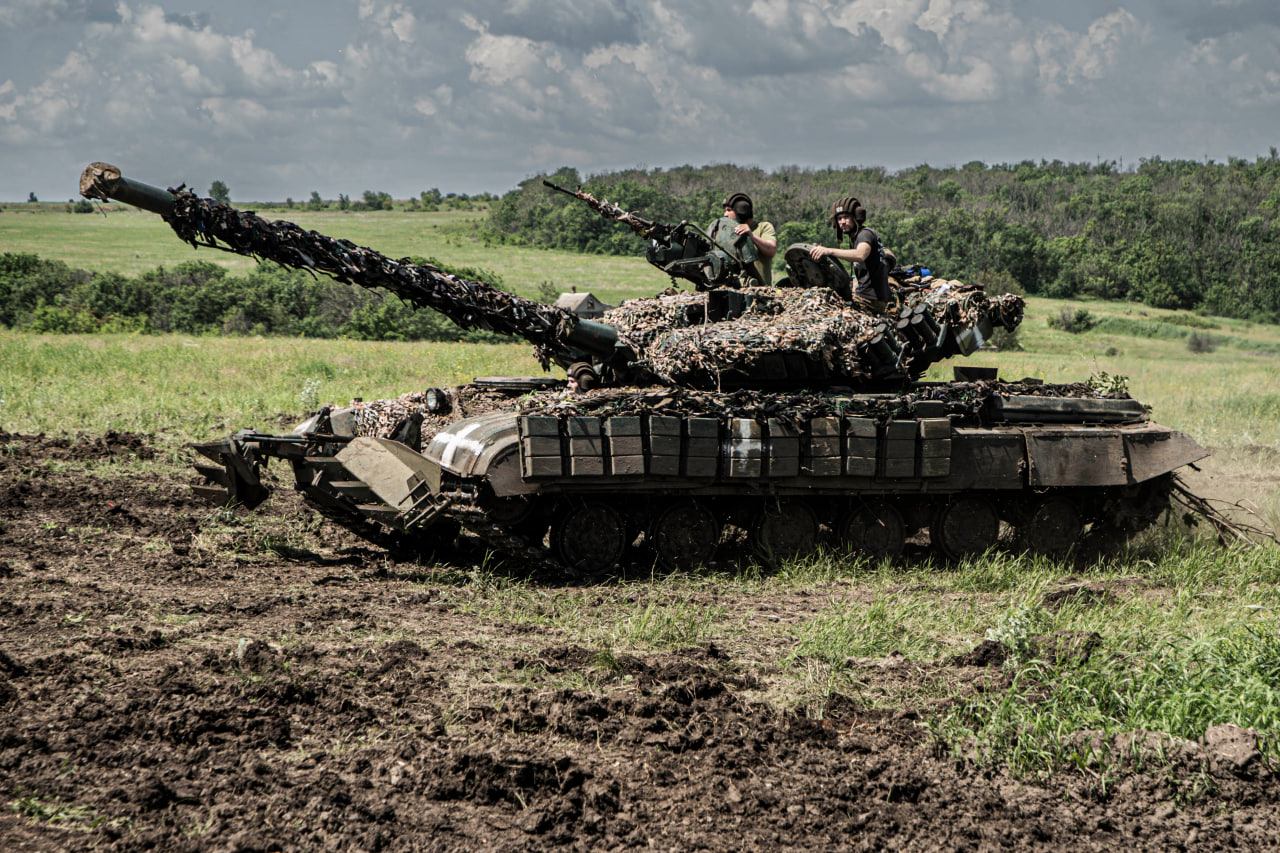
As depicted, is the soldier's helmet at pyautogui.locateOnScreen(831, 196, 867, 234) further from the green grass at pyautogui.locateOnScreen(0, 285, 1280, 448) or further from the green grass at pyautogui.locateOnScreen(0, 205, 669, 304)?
the green grass at pyautogui.locateOnScreen(0, 205, 669, 304)

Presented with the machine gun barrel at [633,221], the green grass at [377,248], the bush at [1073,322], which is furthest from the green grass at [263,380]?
the green grass at [377,248]

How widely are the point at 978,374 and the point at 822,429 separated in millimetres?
2830

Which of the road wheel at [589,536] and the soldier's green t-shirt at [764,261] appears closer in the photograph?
the road wheel at [589,536]

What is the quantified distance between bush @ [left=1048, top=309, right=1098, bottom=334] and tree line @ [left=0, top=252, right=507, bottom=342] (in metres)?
23.5

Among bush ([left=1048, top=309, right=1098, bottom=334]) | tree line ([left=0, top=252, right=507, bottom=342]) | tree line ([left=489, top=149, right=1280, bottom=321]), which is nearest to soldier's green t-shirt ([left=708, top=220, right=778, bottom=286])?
tree line ([left=0, top=252, right=507, bottom=342])

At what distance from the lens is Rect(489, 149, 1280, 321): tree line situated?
2008 inches

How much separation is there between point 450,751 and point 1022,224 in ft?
204

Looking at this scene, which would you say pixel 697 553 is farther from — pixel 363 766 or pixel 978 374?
pixel 363 766

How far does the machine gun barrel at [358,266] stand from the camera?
8945 mm

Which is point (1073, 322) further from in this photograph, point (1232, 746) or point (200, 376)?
point (1232, 746)

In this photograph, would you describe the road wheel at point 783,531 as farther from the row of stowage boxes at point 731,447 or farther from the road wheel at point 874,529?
the row of stowage boxes at point 731,447

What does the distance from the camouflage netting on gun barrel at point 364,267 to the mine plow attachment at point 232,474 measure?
1760 mm

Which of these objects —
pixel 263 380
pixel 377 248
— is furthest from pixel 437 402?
pixel 377 248

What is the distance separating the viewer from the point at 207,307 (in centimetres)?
3672
